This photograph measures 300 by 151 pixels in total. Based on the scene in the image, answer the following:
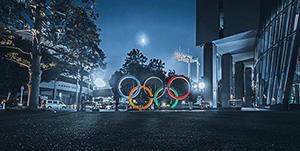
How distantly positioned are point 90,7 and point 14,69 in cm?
2078

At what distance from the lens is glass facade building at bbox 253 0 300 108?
1673 centimetres

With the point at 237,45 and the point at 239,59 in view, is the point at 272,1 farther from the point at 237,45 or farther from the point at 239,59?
the point at 239,59

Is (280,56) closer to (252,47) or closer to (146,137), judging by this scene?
(252,47)

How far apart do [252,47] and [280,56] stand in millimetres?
19028

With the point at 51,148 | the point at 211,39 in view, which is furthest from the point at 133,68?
the point at 51,148

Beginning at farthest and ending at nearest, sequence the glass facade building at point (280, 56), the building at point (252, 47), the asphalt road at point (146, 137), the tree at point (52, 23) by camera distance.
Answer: the building at point (252, 47) → the glass facade building at point (280, 56) → the tree at point (52, 23) → the asphalt road at point (146, 137)

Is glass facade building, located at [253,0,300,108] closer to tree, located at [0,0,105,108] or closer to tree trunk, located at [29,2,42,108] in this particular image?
tree, located at [0,0,105,108]

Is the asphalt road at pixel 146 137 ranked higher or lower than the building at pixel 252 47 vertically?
lower

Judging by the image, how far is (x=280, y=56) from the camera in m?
19.6

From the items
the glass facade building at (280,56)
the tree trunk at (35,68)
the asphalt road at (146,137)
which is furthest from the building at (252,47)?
the tree trunk at (35,68)

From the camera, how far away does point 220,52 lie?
41.5 metres

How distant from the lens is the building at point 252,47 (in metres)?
17.9

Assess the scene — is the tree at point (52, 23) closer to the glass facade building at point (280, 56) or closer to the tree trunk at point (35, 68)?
the tree trunk at point (35, 68)

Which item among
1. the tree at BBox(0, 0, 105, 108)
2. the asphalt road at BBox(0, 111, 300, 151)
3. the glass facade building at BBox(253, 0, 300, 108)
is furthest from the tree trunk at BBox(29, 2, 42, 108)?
the glass facade building at BBox(253, 0, 300, 108)
